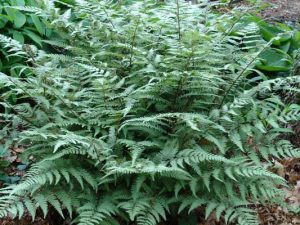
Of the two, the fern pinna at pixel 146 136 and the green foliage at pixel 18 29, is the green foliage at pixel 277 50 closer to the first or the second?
the fern pinna at pixel 146 136

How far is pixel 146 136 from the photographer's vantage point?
11.7ft

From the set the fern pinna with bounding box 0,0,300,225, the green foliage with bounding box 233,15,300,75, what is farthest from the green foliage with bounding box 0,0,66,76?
the green foliage with bounding box 233,15,300,75

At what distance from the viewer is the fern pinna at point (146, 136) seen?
3127 mm

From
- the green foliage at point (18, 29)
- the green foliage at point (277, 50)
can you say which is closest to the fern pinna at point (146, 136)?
the green foliage at point (18, 29)

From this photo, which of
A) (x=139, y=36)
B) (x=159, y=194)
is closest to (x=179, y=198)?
(x=159, y=194)

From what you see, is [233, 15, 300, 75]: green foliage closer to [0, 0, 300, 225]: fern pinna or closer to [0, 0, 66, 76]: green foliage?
[0, 0, 300, 225]: fern pinna

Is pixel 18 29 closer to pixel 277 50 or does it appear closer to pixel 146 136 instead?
pixel 146 136

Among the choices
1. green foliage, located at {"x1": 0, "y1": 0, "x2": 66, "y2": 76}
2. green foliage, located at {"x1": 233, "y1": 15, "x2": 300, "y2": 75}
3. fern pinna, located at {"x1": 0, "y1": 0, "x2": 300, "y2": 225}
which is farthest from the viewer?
green foliage, located at {"x1": 233, "y1": 15, "x2": 300, "y2": 75}

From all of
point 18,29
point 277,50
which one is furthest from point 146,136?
point 277,50

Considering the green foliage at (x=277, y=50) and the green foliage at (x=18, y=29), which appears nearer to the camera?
the green foliage at (x=18, y=29)

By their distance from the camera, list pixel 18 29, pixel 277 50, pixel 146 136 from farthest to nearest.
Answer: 1. pixel 277 50
2. pixel 18 29
3. pixel 146 136

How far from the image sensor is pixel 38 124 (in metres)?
3.52

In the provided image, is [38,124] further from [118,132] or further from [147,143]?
[147,143]

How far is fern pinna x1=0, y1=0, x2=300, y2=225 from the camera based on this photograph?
313 cm
